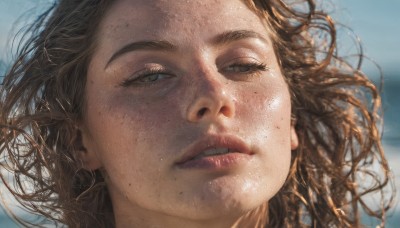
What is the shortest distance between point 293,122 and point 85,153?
78 centimetres

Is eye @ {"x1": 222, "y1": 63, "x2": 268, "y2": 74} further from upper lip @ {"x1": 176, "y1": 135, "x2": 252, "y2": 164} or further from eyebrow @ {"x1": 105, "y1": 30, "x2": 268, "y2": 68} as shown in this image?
upper lip @ {"x1": 176, "y1": 135, "x2": 252, "y2": 164}

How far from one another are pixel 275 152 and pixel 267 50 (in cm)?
38

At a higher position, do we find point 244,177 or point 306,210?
point 244,177

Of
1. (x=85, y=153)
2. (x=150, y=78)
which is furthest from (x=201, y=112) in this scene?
(x=85, y=153)

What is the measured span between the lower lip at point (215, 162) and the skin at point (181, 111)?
1 cm

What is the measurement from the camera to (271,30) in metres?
2.81

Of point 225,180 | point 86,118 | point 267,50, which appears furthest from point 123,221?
point 267,50

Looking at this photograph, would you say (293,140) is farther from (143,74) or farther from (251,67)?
(143,74)

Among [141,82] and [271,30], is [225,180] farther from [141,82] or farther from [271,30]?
[271,30]

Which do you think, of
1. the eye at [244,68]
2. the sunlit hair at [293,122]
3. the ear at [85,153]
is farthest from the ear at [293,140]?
the ear at [85,153]

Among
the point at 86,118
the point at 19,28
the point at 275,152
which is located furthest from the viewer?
the point at 19,28

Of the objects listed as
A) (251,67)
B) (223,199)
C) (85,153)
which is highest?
(251,67)

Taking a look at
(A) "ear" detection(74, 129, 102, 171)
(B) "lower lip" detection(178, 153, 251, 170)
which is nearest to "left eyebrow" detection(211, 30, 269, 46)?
(B) "lower lip" detection(178, 153, 251, 170)

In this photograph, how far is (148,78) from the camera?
2.53m
